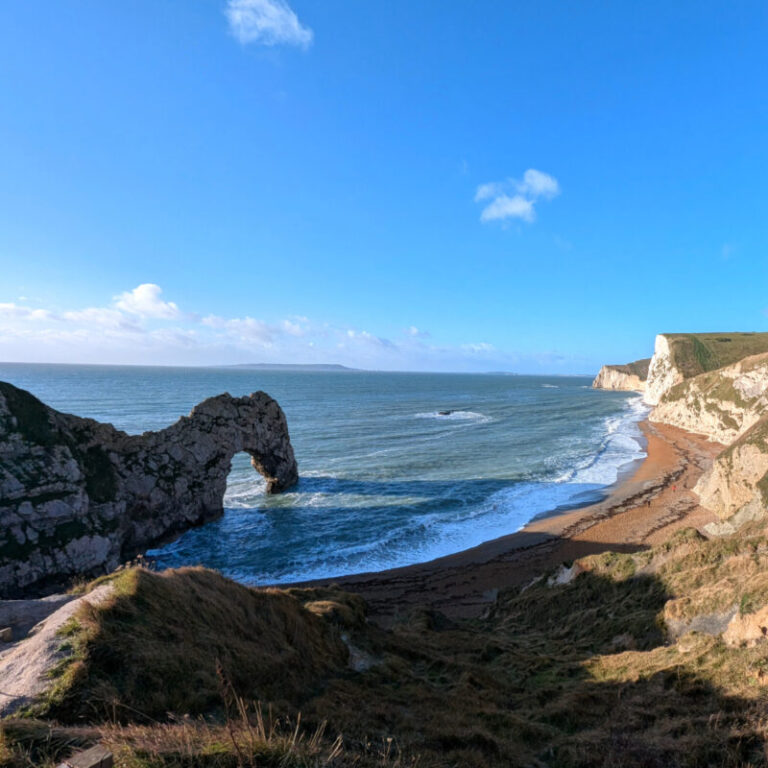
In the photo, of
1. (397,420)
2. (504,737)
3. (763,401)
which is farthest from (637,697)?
(397,420)

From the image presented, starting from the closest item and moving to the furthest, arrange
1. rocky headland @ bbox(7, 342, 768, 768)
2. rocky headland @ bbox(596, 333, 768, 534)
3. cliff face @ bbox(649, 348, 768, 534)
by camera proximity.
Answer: rocky headland @ bbox(7, 342, 768, 768)
cliff face @ bbox(649, 348, 768, 534)
rocky headland @ bbox(596, 333, 768, 534)

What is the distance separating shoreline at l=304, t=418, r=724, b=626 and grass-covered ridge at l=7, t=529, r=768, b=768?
305 inches

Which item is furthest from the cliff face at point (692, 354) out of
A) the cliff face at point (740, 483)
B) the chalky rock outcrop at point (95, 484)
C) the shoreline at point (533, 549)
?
A: the chalky rock outcrop at point (95, 484)

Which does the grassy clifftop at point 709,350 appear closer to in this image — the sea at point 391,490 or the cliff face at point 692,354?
the cliff face at point 692,354

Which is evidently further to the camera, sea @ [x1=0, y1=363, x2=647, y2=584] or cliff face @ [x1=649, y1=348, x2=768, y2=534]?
cliff face @ [x1=649, y1=348, x2=768, y2=534]

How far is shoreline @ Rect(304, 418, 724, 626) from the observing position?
22.8 metres

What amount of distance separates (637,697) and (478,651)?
6.16 metres

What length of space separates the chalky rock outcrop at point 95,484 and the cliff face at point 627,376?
189 m

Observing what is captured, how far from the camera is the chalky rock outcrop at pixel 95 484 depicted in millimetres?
21234

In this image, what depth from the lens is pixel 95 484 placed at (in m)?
26.0

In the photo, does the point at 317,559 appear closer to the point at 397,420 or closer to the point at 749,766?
the point at 749,766

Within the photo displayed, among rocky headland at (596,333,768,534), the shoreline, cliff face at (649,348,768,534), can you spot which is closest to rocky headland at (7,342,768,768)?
the shoreline

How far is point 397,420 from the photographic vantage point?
80.4m

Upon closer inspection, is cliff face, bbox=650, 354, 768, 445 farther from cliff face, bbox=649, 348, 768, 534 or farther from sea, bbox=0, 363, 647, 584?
sea, bbox=0, 363, 647, 584
